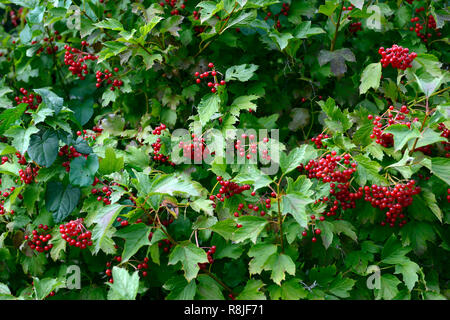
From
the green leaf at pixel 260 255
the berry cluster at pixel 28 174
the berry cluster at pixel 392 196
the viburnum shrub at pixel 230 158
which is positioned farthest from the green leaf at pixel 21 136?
the berry cluster at pixel 392 196

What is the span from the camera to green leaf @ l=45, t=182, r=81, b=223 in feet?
6.94

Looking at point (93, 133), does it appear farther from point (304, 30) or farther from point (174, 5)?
point (304, 30)

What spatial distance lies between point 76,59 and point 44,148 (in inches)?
36.7

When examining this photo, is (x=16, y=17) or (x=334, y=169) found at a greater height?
(x=16, y=17)

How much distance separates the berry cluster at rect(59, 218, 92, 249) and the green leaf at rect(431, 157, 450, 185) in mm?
1497

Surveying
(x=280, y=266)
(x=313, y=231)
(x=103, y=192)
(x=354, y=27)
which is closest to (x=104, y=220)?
(x=103, y=192)

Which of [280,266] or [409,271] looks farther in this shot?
[409,271]

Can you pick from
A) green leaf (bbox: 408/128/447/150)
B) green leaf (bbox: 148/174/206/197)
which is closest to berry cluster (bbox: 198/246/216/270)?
green leaf (bbox: 148/174/206/197)

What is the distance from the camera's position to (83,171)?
2049mm

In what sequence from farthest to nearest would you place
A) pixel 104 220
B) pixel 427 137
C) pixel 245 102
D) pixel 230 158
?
pixel 245 102
pixel 230 158
pixel 427 137
pixel 104 220

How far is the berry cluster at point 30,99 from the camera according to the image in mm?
2701

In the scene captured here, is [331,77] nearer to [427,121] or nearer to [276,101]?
[276,101]

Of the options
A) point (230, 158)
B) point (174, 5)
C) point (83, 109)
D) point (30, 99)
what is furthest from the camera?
point (83, 109)

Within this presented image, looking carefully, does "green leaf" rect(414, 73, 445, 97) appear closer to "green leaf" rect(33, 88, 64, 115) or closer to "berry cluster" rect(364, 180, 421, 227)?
"berry cluster" rect(364, 180, 421, 227)
